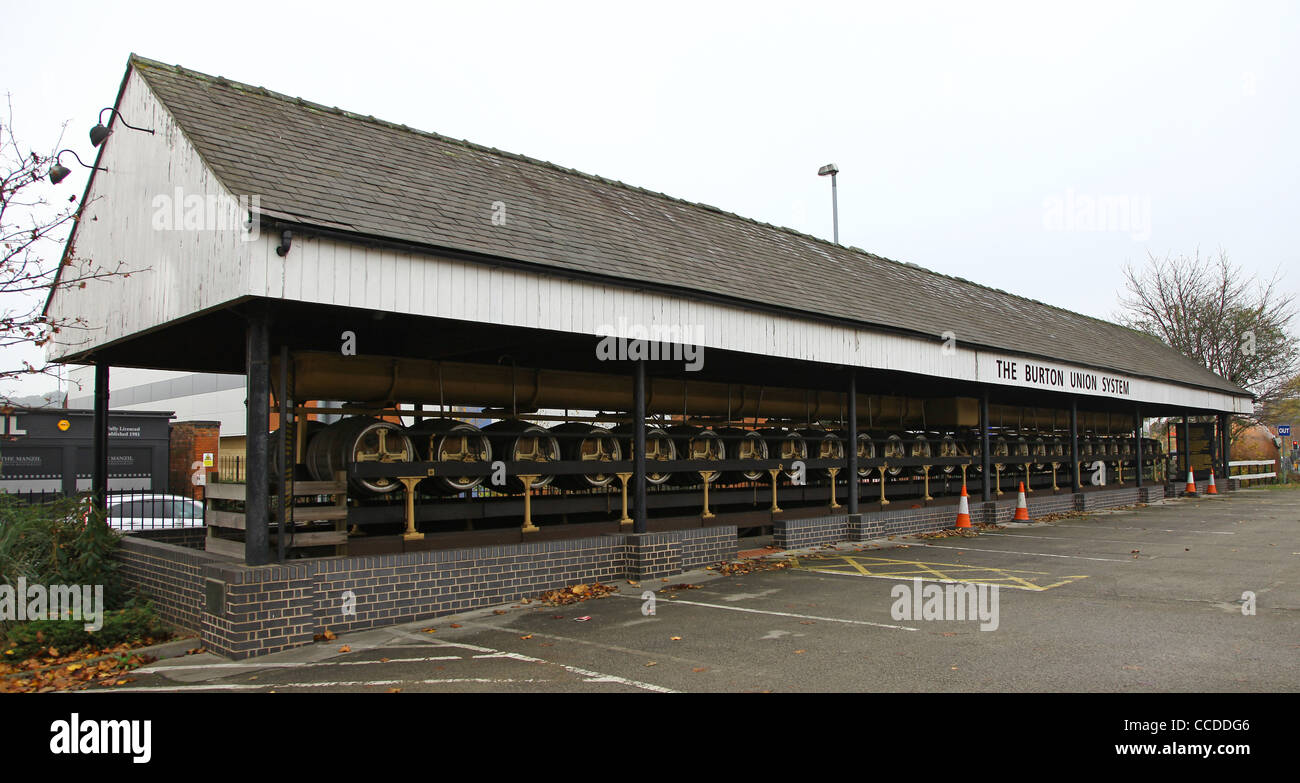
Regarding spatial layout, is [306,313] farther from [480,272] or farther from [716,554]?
[716,554]

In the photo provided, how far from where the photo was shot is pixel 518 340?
34.7 feet

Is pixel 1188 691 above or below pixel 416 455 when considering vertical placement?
below

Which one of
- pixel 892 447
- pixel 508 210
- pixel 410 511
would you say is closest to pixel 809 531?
pixel 892 447

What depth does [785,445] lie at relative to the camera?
15.6 metres

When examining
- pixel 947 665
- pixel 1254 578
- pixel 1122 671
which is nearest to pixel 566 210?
pixel 947 665

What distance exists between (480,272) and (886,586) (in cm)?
630

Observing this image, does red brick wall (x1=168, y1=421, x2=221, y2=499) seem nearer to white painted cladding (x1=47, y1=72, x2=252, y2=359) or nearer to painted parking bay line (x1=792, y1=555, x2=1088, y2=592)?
white painted cladding (x1=47, y1=72, x2=252, y2=359)

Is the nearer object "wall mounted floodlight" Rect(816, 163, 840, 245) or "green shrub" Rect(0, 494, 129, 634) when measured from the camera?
"green shrub" Rect(0, 494, 129, 634)

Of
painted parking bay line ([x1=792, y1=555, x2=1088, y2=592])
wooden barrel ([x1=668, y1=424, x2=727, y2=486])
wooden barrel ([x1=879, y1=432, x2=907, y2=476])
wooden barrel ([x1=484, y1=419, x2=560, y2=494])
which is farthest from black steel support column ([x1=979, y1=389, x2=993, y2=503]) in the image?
wooden barrel ([x1=484, y1=419, x2=560, y2=494])

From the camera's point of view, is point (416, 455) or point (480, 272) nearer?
point (480, 272)

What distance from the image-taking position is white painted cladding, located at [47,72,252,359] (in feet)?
25.8

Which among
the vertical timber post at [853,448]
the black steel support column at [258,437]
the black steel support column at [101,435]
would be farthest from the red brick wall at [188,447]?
the black steel support column at [258,437]

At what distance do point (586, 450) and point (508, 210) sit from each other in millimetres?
3605

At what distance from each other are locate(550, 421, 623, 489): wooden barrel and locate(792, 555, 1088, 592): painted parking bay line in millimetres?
3238
